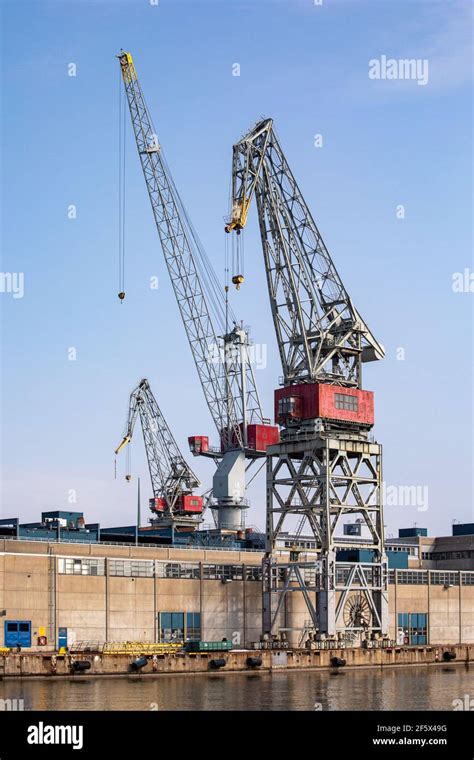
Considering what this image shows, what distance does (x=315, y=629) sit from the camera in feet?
408

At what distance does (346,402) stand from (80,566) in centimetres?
3312

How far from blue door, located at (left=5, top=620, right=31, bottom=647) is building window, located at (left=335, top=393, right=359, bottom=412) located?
39280 millimetres

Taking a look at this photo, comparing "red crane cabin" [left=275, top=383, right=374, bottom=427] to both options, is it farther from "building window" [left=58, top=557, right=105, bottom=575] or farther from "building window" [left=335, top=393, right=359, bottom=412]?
"building window" [left=58, top=557, right=105, bottom=575]

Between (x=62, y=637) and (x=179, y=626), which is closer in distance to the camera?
(x=62, y=637)

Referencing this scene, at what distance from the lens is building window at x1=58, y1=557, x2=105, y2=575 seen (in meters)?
110

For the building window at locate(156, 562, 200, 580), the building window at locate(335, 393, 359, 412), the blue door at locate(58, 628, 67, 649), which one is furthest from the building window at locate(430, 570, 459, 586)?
the blue door at locate(58, 628, 67, 649)

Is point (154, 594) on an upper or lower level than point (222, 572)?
lower

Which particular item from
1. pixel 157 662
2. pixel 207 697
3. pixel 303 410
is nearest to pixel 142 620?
pixel 157 662

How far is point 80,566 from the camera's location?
11231cm

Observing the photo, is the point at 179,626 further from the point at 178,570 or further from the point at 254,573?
the point at 254,573

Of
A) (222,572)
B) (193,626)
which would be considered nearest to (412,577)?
(222,572)

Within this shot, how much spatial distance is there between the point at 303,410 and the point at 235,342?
57.8 m

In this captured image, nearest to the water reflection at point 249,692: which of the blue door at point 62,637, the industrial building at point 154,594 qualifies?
the blue door at point 62,637
